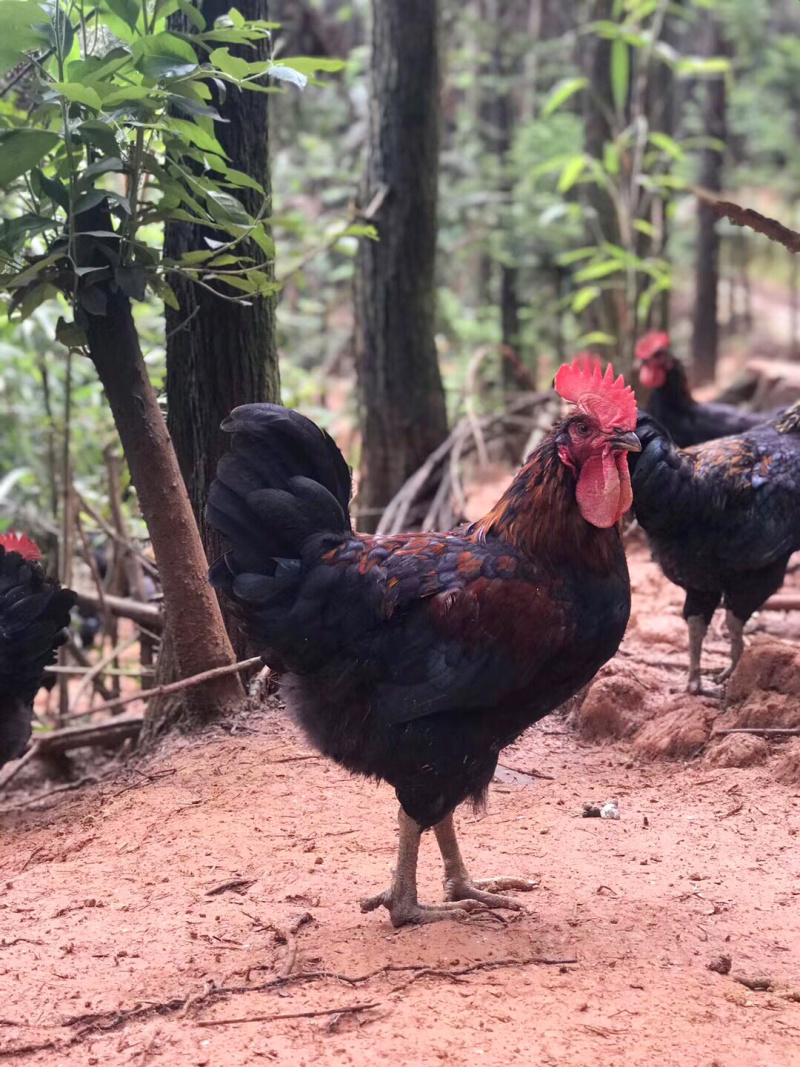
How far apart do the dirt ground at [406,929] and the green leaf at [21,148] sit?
2876 mm

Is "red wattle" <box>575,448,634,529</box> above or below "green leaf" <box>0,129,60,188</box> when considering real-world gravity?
below

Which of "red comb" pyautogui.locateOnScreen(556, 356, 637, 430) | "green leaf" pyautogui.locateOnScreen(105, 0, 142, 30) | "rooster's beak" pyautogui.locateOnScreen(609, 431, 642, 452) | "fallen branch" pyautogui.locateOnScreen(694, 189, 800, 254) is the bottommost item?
"rooster's beak" pyautogui.locateOnScreen(609, 431, 642, 452)

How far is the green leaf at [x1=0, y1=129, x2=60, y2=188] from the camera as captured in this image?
3824 millimetres

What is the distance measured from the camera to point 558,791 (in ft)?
16.5

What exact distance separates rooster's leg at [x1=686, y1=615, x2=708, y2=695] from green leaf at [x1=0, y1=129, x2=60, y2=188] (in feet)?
14.3

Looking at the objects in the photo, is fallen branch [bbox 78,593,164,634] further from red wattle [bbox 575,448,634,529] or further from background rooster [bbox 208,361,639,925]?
red wattle [bbox 575,448,634,529]

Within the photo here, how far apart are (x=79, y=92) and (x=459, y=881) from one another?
322cm

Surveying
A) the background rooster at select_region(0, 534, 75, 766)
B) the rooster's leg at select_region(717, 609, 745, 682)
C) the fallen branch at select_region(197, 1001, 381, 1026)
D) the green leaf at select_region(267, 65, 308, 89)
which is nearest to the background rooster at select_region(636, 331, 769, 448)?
the rooster's leg at select_region(717, 609, 745, 682)

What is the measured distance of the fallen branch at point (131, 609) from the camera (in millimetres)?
6999

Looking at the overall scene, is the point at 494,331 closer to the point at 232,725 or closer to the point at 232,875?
the point at 232,725

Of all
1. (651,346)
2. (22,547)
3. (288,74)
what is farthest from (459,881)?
(651,346)

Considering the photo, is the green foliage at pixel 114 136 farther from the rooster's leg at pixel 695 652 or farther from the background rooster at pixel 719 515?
the rooster's leg at pixel 695 652

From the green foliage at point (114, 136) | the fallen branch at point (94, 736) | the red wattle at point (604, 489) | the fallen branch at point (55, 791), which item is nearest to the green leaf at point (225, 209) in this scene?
the green foliage at point (114, 136)

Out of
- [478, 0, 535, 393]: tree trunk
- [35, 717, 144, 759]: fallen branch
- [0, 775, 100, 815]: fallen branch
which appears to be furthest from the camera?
[478, 0, 535, 393]: tree trunk
